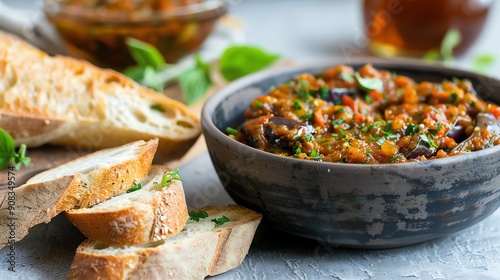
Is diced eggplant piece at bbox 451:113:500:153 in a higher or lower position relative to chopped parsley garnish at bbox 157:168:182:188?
higher

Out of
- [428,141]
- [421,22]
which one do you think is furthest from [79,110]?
[421,22]

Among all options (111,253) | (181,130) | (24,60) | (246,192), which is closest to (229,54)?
(181,130)

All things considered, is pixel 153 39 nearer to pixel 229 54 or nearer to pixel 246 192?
pixel 229 54

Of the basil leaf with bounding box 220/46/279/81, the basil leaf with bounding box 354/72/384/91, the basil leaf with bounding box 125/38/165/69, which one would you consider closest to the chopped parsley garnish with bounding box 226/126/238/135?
the basil leaf with bounding box 354/72/384/91

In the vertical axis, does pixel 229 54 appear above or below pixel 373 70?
below

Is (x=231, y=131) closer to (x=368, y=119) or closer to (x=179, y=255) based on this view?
(x=368, y=119)

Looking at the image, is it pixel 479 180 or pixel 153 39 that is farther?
pixel 153 39

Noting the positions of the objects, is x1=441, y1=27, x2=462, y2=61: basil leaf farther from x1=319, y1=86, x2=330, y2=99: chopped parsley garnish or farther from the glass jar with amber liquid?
x1=319, y1=86, x2=330, y2=99: chopped parsley garnish
